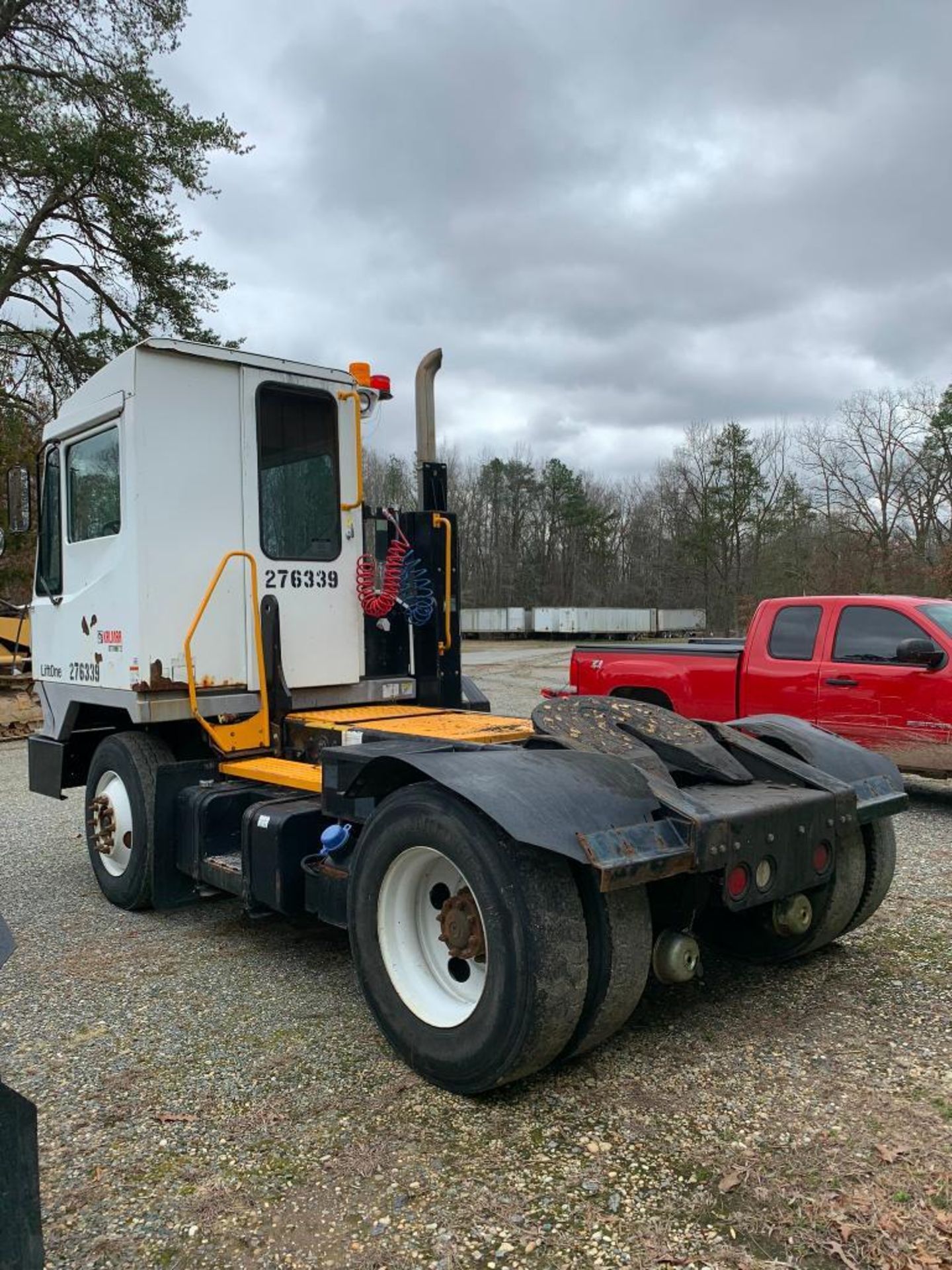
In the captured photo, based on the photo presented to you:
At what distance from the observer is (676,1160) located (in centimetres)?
288

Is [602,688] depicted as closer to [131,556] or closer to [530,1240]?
[131,556]

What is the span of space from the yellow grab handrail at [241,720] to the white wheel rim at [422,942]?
1980 millimetres

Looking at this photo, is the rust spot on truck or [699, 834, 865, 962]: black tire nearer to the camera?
[699, 834, 865, 962]: black tire

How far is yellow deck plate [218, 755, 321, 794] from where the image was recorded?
183 inches

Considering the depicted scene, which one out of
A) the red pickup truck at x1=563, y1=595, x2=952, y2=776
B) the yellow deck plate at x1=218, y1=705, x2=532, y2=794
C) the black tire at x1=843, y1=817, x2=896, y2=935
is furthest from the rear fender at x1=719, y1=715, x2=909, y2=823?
the red pickup truck at x1=563, y1=595, x2=952, y2=776

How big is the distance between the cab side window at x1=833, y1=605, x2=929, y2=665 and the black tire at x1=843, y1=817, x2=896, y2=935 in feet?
13.1

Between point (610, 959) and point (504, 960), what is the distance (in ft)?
1.25

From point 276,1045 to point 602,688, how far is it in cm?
616

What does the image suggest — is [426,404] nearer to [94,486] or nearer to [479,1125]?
[94,486]

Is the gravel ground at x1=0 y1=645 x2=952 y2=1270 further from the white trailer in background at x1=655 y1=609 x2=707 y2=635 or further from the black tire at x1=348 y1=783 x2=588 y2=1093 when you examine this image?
the white trailer in background at x1=655 y1=609 x2=707 y2=635

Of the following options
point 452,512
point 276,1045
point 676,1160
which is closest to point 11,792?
point 452,512

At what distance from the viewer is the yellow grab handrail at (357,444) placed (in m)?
5.73

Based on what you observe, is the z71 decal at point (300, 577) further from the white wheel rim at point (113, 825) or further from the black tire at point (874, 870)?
the black tire at point (874, 870)

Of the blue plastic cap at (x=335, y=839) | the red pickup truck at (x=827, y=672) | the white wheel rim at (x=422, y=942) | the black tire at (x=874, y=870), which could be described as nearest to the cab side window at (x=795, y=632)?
the red pickup truck at (x=827, y=672)
